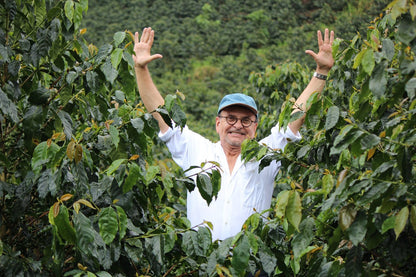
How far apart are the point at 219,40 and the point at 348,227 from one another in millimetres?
21622

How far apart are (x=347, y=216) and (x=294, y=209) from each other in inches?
5.5

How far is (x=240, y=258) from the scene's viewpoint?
163 cm

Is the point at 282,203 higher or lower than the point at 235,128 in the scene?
lower

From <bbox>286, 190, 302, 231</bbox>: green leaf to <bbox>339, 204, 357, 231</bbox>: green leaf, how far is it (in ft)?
0.37

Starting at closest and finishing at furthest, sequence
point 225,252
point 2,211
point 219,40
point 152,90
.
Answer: point 225,252
point 2,211
point 152,90
point 219,40

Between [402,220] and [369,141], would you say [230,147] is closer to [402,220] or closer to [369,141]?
[369,141]

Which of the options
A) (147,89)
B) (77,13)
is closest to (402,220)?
(77,13)

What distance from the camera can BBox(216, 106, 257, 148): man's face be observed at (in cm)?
255

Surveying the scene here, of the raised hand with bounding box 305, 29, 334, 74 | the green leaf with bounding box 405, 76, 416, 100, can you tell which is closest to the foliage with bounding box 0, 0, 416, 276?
the green leaf with bounding box 405, 76, 416, 100

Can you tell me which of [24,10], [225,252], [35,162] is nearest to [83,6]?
[24,10]

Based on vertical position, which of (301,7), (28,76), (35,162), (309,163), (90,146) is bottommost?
(35,162)

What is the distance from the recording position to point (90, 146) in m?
1.82

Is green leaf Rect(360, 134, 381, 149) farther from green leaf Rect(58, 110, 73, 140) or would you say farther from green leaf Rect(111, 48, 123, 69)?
green leaf Rect(58, 110, 73, 140)

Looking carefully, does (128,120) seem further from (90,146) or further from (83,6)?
(83,6)
